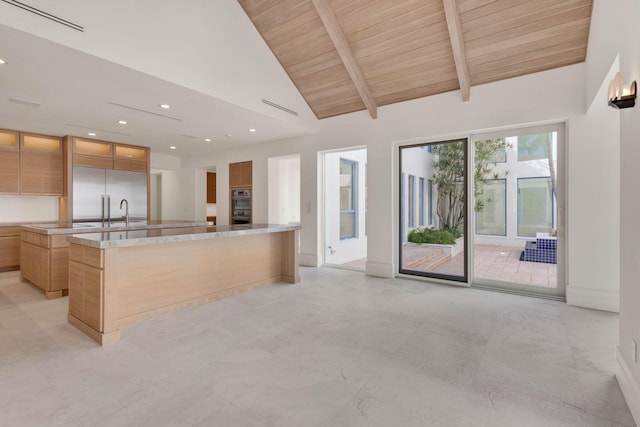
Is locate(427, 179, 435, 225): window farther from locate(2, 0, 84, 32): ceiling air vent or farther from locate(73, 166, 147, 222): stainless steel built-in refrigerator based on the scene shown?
locate(73, 166, 147, 222): stainless steel built-in refrigerator

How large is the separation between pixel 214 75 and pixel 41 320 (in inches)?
128

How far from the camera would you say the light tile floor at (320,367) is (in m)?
1.81

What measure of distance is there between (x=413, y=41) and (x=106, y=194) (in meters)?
6.25

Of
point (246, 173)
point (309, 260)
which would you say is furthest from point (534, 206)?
point (246, 173)

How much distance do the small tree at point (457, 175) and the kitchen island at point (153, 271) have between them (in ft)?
7.89

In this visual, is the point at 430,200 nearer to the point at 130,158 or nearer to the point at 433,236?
the point at 433,236

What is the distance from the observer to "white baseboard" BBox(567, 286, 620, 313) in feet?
11.7

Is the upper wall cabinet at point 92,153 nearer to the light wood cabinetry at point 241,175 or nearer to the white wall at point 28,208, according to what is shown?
the white wall at point 28,208

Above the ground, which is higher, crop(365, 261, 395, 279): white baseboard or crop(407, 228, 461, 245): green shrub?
crop(407, 228, 461, 245): green shrub

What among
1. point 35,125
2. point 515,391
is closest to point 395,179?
point 515,391

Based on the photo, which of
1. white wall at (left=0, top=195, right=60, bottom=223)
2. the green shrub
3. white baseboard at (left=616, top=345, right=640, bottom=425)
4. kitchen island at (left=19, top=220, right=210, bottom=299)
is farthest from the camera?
white wall at (left=0, top=195, right=60, bottom=223)

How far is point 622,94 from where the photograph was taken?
1.96m

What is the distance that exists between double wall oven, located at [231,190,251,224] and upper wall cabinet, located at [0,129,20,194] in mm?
3806

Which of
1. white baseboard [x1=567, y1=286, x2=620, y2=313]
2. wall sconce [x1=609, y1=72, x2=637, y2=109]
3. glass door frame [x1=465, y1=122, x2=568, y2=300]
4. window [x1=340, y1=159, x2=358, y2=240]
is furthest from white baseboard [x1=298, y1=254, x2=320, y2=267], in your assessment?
wall sconce [x1=609, y1=72, x2=637, y2=109]
